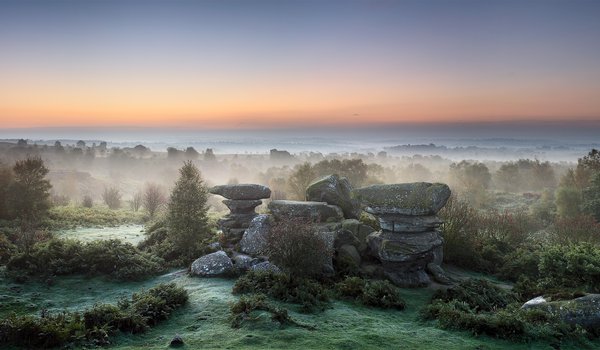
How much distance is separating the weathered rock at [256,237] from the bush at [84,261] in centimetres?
424

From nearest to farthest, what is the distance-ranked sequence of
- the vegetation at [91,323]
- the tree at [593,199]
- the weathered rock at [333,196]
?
1. the vegetation at [91,323]
2. the weathered rock at [333,196]
3. the tree at [593,199]

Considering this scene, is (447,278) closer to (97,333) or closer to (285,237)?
(285,237)

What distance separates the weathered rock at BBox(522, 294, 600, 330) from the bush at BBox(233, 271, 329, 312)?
770 cm

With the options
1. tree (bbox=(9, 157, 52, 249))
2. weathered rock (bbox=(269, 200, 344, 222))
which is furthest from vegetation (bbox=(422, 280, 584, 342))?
tree (bbox=(9, 157, 52, 249))

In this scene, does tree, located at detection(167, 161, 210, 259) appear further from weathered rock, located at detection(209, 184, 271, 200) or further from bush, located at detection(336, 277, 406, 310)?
bush, located at detection(336, 277, 406, 310)

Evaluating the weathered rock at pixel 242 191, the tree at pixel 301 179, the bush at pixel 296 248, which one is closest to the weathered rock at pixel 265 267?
the bush at pixel 296 248

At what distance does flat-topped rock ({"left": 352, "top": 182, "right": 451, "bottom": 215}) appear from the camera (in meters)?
19.1

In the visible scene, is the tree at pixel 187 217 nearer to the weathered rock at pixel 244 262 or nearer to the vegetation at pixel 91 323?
the weathered rock at pixel 244 262

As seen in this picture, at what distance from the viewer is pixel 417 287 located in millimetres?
18250

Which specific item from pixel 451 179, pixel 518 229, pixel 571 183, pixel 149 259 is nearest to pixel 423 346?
pixel 149 259

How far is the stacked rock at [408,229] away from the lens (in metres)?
18.8

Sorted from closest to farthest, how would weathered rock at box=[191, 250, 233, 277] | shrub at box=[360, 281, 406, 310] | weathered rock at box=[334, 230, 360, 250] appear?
1. shrub at box=[360, 281, 406, 310]
2. weathered rock at box=[191, 250, 233, 277]
3. weathered rock at box=[334, 230, 360, 250]

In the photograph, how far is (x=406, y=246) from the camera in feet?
62.1

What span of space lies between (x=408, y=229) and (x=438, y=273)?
2597 millimetres
